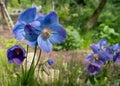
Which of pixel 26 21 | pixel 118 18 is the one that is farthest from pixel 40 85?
pixel 118 18

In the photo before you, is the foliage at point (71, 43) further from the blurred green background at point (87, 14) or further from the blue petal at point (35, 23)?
the blue petal at point (35, 23)

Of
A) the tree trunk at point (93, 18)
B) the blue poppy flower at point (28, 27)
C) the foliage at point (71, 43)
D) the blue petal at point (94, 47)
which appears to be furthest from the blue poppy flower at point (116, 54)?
the tree trunk at point (93, 18)

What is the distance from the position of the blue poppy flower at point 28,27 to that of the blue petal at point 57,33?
0.09m

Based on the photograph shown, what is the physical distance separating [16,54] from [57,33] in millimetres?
267

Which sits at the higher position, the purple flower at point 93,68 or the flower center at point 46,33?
the flower center at point 46,33

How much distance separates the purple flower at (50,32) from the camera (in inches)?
80.5

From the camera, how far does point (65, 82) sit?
2.56m

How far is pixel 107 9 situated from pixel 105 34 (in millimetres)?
5415

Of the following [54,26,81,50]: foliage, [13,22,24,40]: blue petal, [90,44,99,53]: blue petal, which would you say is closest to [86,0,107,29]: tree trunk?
[54,26,81,50]: foliage

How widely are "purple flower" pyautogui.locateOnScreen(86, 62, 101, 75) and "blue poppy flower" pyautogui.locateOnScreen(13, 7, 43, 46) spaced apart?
540 mm

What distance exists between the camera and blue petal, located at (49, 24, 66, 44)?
2.07 meters

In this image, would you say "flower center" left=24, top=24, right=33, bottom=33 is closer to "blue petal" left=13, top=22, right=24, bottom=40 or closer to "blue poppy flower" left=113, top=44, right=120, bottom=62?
"blue petal" left=13, top=22, right=24, bottom=40

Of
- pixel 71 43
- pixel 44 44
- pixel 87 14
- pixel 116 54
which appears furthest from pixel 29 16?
pixel 87 14

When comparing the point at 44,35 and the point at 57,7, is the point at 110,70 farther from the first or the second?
→ the point at 57,7
